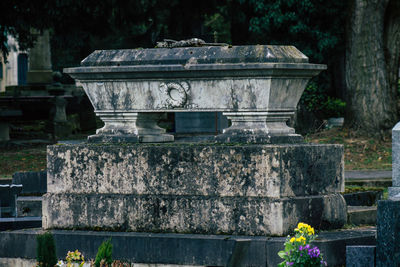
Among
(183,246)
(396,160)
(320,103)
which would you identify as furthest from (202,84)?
(320,103)

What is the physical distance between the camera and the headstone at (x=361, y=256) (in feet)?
19.4

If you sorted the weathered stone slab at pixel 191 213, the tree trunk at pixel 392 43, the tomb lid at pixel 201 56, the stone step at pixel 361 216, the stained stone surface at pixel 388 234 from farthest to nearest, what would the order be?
1. the tree trunk at pixel 392 43
2. the stone step at pixel 361 216
3. the tomb lid at pixel 201 56
4. the weathered stone slab at pixel 191 213
5. the stained stone surface at pixel 388 234

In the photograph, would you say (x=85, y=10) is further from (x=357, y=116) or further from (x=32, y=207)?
(x=32, y=207)

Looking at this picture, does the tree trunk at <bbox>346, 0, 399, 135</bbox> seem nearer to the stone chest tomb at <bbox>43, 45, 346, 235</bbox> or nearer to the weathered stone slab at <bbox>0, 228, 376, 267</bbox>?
the stone chest tomb at <bbox>43, 45, 346, 235</bbox>

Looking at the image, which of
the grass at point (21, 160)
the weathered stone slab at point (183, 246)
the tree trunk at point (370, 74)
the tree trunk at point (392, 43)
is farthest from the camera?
the tree trunk at point (392, 43)

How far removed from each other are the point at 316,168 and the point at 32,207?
429 cm

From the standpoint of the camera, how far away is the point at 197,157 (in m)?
7.39

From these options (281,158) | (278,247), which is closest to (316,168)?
(281,158)

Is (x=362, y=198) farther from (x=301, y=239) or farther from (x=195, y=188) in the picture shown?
(x=301, y=239)

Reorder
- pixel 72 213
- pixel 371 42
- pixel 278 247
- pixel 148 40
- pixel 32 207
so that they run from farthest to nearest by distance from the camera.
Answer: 1. pixel 148 40
2. pixel 371 42
3. pixel 32 207
4. pixel 72 213
5. pixel 278 247

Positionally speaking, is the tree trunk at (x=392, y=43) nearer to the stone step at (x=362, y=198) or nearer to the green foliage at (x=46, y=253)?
the stone step at (x=362, y=198)

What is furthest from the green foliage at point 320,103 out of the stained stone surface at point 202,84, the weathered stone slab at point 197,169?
the weathered stone slab at point 197,169

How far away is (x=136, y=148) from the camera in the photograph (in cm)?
767

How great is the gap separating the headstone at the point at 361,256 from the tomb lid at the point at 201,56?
2.02 m
